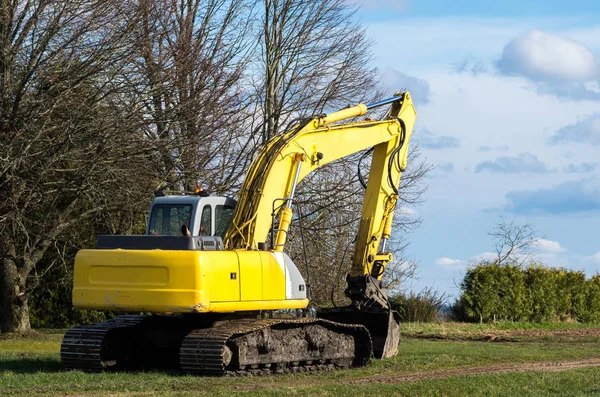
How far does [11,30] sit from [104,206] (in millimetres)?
4318

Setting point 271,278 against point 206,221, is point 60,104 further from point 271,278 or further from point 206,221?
point 271,278

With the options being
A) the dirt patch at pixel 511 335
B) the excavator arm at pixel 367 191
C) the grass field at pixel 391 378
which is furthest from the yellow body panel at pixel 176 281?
the dirt patch at pixel 511 335

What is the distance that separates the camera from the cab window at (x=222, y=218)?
14375 mm

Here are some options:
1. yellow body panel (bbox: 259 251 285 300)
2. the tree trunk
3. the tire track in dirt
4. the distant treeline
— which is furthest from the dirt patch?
yellow body panel (bbox: 259 251 285 300)

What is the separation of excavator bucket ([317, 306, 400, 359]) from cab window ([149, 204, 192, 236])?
3335 millimetres

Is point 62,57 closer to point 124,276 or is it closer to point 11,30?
point 11,30

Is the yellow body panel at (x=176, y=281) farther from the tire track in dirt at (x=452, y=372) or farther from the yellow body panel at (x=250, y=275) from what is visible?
the tire track in dirt at (x=452, y=372)

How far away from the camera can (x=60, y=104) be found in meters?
19.4

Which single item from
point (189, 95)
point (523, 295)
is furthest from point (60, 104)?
point (523, 295)

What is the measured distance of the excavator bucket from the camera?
53.3ft

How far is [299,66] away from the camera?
29.3 meters

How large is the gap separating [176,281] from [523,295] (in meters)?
18.6

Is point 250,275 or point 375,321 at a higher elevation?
point 250,275

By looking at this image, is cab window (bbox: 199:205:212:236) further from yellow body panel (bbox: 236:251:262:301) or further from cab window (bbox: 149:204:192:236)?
yellow body panel (bbox: 236:251:262:301)
